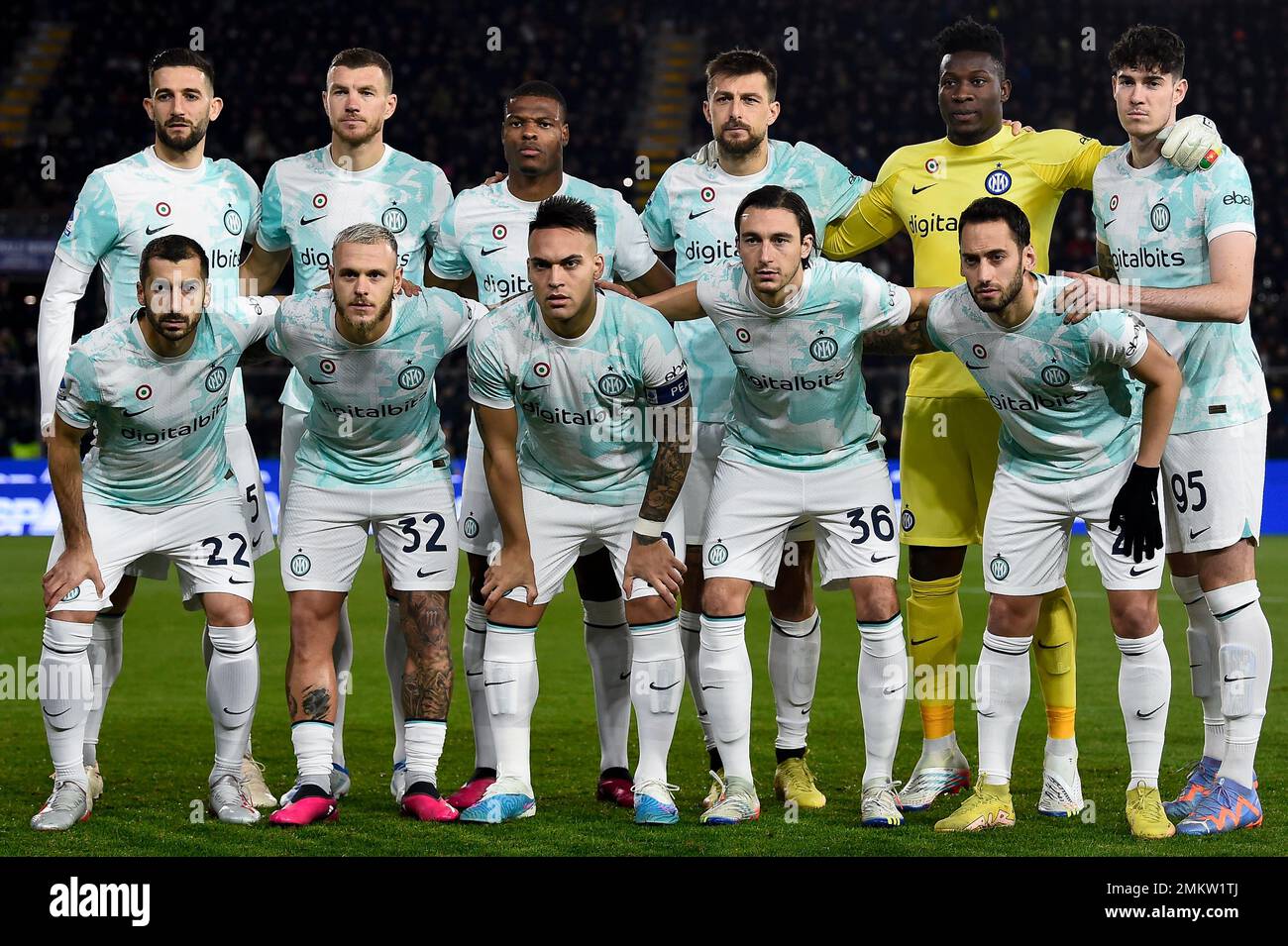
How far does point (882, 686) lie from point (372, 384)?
1.90 m

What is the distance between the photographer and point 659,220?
6016 millimetres

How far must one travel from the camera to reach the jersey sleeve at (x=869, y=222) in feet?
19.4

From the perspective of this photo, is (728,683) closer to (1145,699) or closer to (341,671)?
(1145,699)

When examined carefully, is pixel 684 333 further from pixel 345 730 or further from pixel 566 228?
pixel 345 730

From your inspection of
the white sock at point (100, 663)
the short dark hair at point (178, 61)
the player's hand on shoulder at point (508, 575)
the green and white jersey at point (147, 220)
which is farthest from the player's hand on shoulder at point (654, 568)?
the short dark hair at point (178, 61)

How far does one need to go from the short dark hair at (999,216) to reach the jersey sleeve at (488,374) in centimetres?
148

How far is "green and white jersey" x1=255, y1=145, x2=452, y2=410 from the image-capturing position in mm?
5922

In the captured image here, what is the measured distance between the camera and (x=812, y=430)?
5.27m

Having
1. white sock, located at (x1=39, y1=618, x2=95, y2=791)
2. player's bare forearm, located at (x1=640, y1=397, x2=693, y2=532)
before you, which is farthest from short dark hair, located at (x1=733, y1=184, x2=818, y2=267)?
white sock, located at (x1=39, y1=618, x2=95, y2=791)

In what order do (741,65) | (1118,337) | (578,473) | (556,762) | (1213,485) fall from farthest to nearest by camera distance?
1. (556,762)
2. (741,65)
3. (578,473)
4. (1213,485)
5. (1118,337)

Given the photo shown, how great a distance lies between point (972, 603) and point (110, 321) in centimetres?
754

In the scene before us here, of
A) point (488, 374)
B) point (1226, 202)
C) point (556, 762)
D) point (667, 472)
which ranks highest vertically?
point (1226, 202)

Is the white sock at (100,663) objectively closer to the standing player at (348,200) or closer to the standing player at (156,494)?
the standing player at (156,494)

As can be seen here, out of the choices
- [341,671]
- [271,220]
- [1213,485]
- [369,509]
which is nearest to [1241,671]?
[1213,485]
